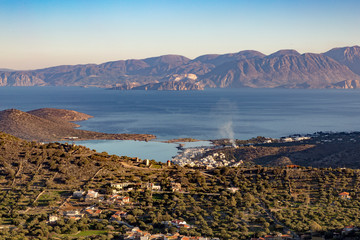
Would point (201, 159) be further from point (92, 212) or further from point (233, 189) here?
point (92, 212)

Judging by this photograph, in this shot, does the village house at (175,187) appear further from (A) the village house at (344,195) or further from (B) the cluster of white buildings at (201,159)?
(B) the cluster of white buildings at (201,159)

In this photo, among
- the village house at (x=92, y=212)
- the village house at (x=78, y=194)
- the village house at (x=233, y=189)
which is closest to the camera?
the village house at (x=92, y=212)

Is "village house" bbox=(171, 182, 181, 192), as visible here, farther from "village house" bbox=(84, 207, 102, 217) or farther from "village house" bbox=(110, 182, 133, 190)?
"village house" bbox=(84, 207, 102, 217)

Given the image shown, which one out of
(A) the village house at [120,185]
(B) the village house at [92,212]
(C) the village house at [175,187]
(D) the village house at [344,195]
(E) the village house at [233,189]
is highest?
(A) the village house at [120,185]

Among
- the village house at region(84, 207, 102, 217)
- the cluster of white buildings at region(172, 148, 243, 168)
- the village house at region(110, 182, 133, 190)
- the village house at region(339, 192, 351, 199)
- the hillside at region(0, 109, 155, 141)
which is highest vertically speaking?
the village house at region(110, 182, 133, 190)

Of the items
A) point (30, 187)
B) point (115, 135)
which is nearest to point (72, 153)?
point (30, 187)

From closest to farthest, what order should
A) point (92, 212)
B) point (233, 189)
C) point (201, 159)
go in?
point (92, 212) < point (233, 189) < point (201, 159)

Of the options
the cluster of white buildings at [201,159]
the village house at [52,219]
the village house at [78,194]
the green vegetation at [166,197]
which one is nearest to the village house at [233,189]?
the green vegetation at [166,197]

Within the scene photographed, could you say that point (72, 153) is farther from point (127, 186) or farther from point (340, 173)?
point (340, 173)

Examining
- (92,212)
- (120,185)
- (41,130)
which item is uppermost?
(120,185)

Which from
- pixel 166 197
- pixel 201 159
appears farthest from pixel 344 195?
pixel 201 159

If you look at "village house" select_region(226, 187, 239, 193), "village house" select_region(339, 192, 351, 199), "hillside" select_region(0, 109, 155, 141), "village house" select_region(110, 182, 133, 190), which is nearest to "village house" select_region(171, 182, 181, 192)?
"village house" select_region(110, 182, 133, 190)
